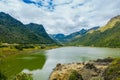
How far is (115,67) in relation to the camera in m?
63.6

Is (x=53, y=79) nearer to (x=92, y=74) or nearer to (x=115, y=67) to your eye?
(x=92, y=74)

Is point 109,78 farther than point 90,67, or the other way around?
point 90,67

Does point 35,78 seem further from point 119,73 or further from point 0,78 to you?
point 119,73

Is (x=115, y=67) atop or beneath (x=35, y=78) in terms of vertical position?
atop

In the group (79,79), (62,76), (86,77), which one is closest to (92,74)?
(86,77)

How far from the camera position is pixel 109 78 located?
196 ft

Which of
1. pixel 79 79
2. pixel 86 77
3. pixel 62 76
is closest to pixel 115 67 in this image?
pixel 79 79

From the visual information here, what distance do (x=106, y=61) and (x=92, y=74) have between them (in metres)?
43.8

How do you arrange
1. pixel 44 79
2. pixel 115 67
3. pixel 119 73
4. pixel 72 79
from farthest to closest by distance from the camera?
pixel 44 79
pixel 72 79
pixel 115 67
pixel 119 73

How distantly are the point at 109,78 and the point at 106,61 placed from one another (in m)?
71.6

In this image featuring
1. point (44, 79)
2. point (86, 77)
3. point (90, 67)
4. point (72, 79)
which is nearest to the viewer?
point (72, 79)

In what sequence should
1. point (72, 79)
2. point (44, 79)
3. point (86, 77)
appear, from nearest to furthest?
point (72, 79) → point (86, 77) → point (44, 79)

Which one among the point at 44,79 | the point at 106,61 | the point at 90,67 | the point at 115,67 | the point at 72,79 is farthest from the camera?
the point at 106,61

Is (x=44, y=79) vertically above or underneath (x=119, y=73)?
underneath
